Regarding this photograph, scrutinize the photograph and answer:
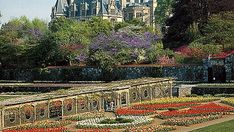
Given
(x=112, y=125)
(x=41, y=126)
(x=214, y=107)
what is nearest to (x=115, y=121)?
(x=112, y=125)

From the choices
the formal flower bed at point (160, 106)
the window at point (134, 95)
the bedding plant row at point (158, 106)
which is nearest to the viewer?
the bedding plant row at point (158, 106)

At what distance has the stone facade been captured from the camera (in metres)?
29.5

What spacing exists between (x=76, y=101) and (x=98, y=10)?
11062 cm

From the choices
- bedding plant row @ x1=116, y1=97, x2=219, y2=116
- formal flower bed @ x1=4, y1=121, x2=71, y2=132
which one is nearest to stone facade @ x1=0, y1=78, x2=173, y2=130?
formal flower bed @ x1=4, y1=121, x2=71, y2=132

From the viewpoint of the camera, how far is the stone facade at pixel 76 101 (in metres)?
29.5

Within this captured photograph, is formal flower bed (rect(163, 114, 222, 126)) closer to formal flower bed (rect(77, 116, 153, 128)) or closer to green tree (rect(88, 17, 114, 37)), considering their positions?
formal flower bed (rect(77, 116, 153, 128))

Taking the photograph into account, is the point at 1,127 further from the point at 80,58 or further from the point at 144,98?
the point at 80,58

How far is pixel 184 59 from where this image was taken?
60.0 m

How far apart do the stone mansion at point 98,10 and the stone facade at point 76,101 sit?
96732 millimetres

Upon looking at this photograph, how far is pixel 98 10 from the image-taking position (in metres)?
143

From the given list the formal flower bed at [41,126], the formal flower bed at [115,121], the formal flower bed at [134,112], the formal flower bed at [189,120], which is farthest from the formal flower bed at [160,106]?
the formal flower bed at [41,126]

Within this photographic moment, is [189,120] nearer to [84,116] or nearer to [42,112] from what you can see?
[84,116]

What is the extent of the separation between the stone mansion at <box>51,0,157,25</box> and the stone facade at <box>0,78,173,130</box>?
9673 centimetres

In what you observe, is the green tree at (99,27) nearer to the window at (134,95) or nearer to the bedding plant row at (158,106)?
the window at (134,95)
